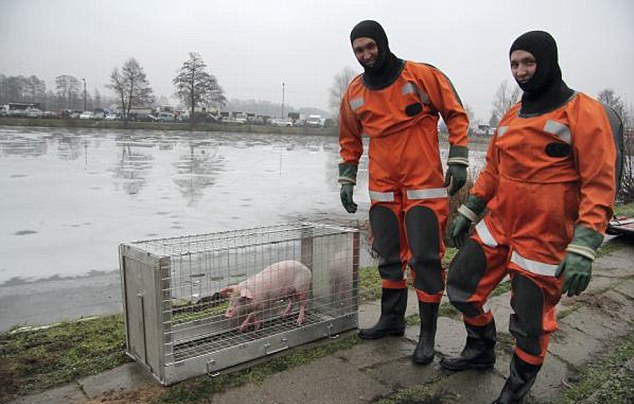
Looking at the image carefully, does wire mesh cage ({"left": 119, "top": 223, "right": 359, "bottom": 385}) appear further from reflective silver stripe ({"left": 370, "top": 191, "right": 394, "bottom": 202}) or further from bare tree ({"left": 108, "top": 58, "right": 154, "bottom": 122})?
bare tree ({"left": 108, "top": 58, "right": 154, "bottom": 122})

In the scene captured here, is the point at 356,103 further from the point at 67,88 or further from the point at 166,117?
the point at 67,88

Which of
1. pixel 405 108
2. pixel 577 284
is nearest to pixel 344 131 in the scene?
pixel 405 108

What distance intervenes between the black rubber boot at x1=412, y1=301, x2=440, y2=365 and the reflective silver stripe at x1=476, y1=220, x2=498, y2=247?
66 cm

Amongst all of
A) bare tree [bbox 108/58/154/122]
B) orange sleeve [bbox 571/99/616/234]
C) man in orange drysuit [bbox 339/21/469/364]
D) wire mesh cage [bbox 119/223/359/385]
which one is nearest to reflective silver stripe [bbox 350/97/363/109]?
man in orange drysuit [bbox 339/21/469/364]

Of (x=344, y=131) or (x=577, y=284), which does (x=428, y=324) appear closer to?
(x=577, y=284)

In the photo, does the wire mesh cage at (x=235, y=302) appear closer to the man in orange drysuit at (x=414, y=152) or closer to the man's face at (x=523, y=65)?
the man in orange drysuit at (x=414, y=152)

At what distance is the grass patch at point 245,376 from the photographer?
263 cm

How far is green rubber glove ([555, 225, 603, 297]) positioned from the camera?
2248 mm

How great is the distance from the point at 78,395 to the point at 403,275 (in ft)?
6.98

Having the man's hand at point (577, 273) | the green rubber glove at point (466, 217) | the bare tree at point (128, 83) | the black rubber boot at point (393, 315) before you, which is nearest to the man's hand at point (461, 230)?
the green rubber glove at point (466, 217)

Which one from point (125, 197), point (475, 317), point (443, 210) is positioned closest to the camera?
point (475, 317)

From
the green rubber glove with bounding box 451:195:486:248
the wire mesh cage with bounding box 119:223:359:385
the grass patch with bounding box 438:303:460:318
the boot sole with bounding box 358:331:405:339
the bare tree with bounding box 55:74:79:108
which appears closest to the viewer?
the wire mesh cage with bounding box 119:223:359:385

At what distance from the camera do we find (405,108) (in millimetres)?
3203

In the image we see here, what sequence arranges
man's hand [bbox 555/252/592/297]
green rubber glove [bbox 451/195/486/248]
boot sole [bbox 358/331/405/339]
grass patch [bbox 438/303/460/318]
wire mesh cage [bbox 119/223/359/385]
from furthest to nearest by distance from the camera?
grass patch [bbox 438/303/460/318] < boot sole [bbox 358/331/405/339] < green rubber glove [bbox 451/195/486/248] < wire mesh cage [bbox 119/223/359/385] < man's hand [bbox 555/252/592/297]
